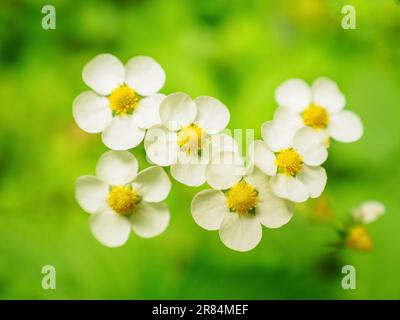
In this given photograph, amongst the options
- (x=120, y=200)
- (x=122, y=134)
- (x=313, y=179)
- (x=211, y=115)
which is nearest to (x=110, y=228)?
(x=120, y=200)

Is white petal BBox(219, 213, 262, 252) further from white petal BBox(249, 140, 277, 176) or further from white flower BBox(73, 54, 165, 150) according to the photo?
white flower BBox(73, 54, 165, 150)

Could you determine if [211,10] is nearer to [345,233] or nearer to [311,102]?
[311,102]

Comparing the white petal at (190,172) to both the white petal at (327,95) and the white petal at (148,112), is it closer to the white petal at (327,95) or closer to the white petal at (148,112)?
the white petal at (148,112)

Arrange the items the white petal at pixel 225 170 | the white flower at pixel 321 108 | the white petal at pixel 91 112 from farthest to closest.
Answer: the white flower at pixel 321 108
the white petal at pixel 91 112
the white petal at pixel 225 170

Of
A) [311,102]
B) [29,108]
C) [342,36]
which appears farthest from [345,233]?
[29,108]

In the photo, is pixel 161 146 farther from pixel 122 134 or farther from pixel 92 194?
pixel 92 194

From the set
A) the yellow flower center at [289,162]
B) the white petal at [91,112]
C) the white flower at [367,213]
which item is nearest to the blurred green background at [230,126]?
the white flower at [367,213]
